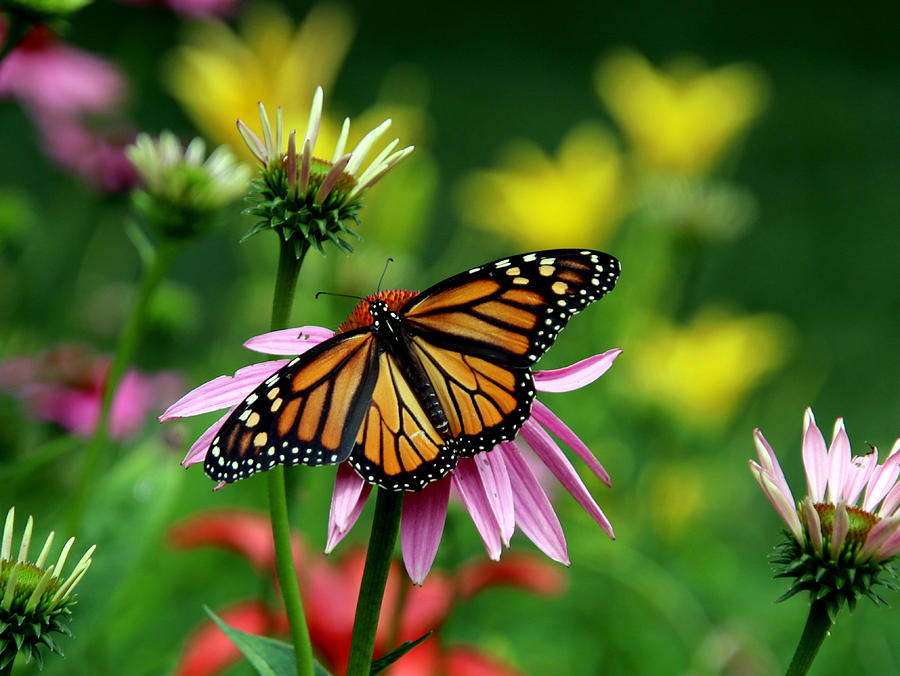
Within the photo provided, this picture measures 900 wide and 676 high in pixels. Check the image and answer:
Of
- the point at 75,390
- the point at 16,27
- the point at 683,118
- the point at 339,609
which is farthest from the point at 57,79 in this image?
the point at 683,118

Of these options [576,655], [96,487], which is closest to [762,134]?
[576,655]

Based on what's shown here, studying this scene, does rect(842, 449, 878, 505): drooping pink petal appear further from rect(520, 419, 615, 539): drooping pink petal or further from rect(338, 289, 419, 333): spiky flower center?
rect(338, 289, 419, 333): spiky flower center

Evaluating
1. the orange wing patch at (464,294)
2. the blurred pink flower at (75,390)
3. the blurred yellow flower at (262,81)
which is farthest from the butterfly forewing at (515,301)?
the blurred yellow flower at (262,81)

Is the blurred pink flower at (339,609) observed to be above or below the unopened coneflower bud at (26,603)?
above

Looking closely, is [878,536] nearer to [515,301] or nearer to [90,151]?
[515,301]

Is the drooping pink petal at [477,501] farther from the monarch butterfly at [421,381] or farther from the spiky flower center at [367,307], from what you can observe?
the spiky flower center at [367,307]
